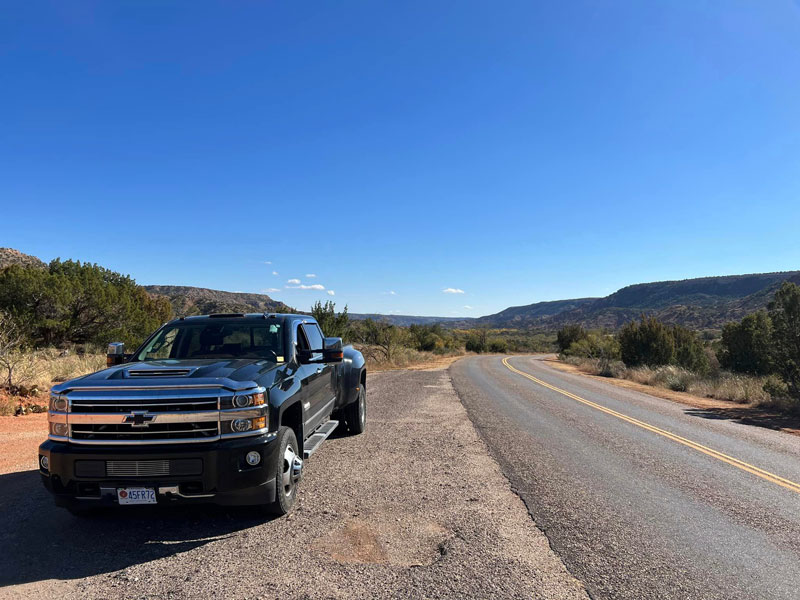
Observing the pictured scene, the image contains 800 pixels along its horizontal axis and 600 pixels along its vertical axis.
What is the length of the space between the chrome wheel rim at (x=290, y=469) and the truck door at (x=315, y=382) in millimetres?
703

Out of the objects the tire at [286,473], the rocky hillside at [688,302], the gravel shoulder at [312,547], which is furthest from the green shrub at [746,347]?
Answer: the rocky hillside at [688,302]

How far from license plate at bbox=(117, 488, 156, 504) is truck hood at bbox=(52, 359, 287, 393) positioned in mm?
789

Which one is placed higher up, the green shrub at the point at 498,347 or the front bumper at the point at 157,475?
the front bumper at the point at 157,475

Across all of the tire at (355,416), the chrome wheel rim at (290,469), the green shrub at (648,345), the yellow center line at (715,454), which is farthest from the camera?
the green shrub at (648,345)

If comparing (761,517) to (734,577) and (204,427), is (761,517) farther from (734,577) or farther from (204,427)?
(204,427)

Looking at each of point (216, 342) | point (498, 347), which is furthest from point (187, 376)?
point (498, 347)

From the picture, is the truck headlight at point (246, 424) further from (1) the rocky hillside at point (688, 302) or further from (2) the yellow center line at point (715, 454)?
(1) the rocky hillside at point (688, 302)

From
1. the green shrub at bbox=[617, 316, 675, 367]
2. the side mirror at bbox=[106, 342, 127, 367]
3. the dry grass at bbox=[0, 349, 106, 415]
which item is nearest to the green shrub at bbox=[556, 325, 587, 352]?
the green shrub at bbox=[617, 316, 675, 367]

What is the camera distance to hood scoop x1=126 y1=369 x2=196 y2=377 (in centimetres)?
424

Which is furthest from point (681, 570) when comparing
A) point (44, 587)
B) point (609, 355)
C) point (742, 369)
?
point (609, 355)

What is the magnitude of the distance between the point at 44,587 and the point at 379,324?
34.7 meters

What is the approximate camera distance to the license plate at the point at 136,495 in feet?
12.4

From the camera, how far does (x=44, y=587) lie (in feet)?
10.9

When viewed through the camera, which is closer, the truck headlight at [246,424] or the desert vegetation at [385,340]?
the truck headlight at [246,424]
